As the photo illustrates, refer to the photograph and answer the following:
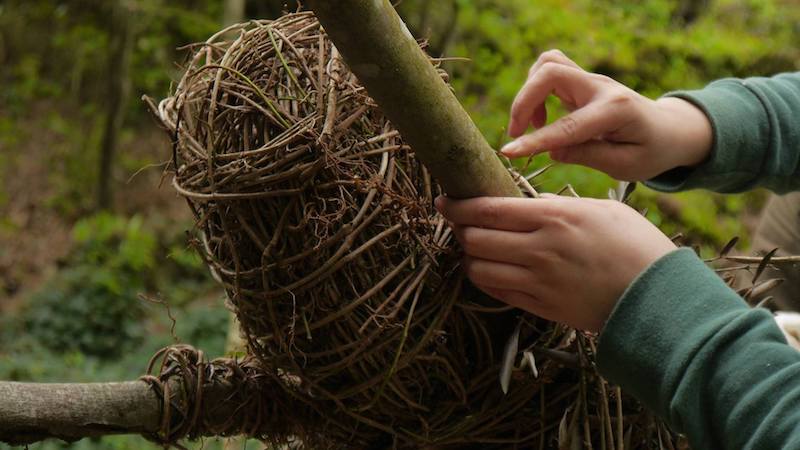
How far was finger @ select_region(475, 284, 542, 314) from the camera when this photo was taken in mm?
891

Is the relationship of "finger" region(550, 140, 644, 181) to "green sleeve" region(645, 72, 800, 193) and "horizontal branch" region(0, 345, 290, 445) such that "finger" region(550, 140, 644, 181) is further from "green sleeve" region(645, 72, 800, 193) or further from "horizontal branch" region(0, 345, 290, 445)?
"horizontal branch" region(0, 345, 290, 445)

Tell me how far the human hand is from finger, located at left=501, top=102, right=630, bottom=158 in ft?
0.26

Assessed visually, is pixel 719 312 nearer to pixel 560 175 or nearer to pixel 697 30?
pixel 560 175

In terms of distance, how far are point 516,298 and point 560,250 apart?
0.30ft

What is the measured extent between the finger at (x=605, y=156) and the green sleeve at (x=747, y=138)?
4.3 inches

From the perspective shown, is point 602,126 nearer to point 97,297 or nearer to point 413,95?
point 413,95

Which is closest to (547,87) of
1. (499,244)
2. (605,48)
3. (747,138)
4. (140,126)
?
(499,244)

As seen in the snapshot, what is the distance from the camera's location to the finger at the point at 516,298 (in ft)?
2.92

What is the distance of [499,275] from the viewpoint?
883 mm

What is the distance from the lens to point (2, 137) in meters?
5.73

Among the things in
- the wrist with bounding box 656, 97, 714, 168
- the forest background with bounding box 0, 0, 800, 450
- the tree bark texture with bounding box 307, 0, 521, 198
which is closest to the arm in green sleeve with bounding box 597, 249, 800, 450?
the tree bark texture with bounding box 307, 0, 521, 198

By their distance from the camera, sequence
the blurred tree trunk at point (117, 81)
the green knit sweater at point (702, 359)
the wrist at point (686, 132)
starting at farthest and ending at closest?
the blurred tree trunk at point (117, 81) → the wrist at point (686, 132) → the green knit sweater at point (702, 359)

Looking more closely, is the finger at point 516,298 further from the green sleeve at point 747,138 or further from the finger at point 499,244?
the green sleeve at point 747,138

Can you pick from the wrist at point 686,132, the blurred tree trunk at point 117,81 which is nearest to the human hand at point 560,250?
the wrist at point 686,132
